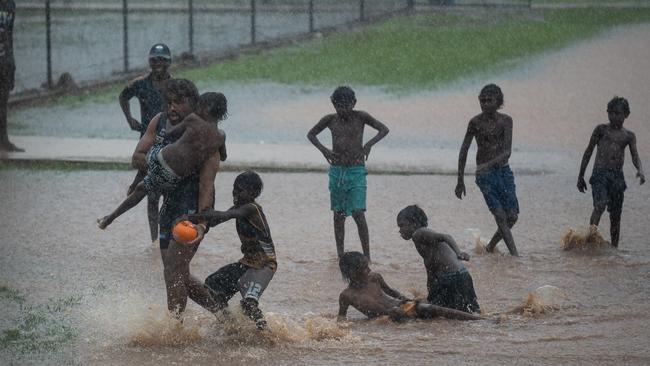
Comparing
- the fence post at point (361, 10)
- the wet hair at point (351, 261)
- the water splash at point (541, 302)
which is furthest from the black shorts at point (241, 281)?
the fence post at point (361, 10)

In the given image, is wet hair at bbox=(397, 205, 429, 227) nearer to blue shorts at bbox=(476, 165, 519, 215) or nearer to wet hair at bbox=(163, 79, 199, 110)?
wet hair at bbox=(163, 79, 199, 110)

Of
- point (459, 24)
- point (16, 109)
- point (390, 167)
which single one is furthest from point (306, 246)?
point (459, 24)

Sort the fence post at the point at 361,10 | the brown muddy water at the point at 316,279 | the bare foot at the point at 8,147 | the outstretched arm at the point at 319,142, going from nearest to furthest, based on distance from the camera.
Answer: the brown muddy water at the point at 316,279
the outstretched arm at the point at 319,142
the bare foot at the point at 8,147
the fence post at the point at 361,10

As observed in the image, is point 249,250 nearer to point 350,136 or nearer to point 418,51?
point 350,136

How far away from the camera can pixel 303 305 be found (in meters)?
9.10

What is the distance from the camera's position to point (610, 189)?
1098 centimetres

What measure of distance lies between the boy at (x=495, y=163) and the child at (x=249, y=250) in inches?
119

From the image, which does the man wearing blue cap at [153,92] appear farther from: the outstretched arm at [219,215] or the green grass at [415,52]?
the green grass at [415,52]

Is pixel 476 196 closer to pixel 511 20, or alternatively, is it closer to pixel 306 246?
pixel 306 246

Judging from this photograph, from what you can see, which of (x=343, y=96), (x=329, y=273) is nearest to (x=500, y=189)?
(x=343, y=96)

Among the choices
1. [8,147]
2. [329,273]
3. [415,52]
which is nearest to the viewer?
[329,273]

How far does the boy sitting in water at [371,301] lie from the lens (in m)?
8.47

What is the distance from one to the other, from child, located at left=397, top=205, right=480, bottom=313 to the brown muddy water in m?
0.19

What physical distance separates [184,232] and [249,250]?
0.64 metres
